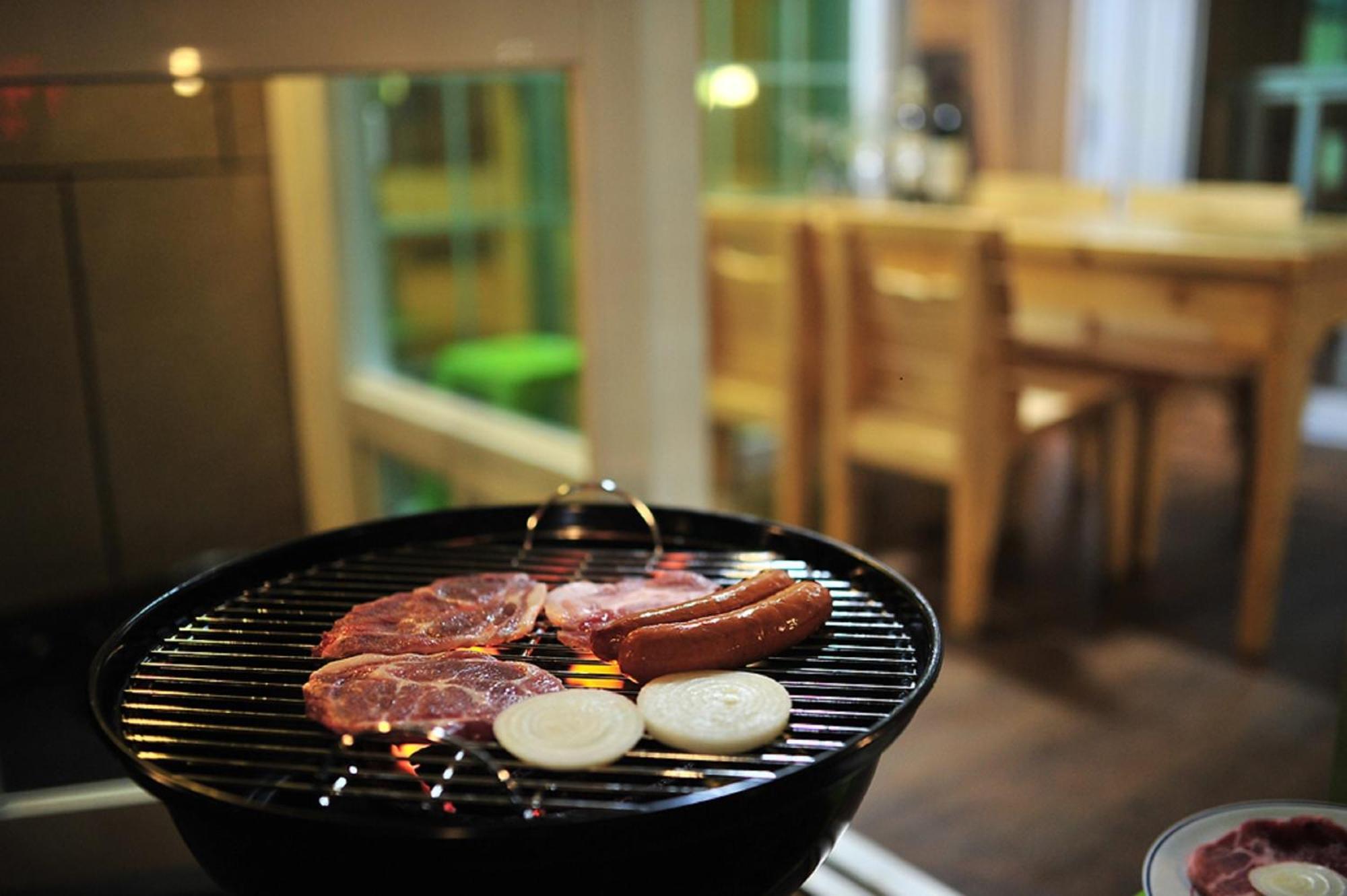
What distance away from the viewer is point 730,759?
83 centimetres

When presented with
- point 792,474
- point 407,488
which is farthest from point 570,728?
point 792,474

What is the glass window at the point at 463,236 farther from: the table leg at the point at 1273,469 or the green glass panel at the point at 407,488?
the table leg at the point at 1273,469

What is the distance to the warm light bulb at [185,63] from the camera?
1.49 meters

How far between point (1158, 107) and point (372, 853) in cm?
537

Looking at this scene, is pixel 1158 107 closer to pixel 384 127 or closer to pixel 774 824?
pixel 384 127

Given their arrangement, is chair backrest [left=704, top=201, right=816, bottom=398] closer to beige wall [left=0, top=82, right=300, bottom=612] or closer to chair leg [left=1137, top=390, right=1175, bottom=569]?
chair leg [left=1137, top=390, right=1175, bottom=569]

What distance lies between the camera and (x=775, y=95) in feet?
13.6

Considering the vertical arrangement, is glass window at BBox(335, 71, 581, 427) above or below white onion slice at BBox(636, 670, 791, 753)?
above

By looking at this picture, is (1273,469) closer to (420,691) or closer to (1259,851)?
(1259,851)

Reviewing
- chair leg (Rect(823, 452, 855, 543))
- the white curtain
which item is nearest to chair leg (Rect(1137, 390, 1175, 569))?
chair leg (Rect(823, 452, 855, 543))

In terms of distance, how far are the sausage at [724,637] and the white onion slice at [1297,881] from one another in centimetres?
41

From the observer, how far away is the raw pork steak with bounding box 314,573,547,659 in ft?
3.29

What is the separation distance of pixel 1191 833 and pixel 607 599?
0.56 metres

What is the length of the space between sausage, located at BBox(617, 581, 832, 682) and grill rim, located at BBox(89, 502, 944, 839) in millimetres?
116
